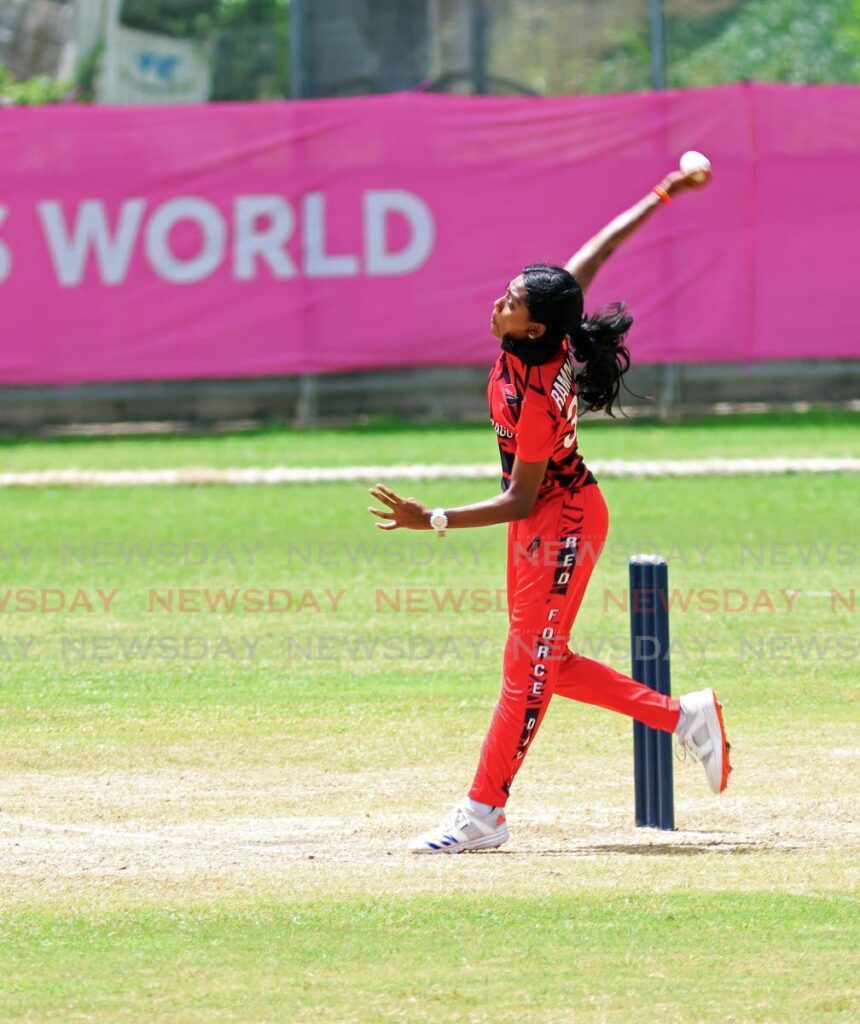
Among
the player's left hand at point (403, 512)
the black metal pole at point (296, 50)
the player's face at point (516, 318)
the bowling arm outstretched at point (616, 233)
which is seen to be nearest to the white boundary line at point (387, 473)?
the black metal pole at point (296, 50)

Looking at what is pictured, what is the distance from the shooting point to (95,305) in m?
20.1

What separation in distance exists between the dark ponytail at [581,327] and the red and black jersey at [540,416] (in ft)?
0.25

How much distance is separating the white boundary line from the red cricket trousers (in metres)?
10.4

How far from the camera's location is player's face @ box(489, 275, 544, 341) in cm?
615

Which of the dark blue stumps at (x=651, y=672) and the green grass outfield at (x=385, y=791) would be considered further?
the dark blue stumps at (x=651, y=672)

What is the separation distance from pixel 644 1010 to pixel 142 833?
8.45 ft

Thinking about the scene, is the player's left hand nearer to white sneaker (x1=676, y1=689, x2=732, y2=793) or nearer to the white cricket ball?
white sneaker (x1=676, y1=689, x2=732, y2=793)

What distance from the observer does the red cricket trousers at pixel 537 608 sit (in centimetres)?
625

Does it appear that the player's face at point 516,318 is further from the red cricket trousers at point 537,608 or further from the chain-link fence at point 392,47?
the chain-link fence at point 392,47

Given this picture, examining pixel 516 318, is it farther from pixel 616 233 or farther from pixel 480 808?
pixel 480 808

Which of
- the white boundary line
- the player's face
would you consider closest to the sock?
the player's face

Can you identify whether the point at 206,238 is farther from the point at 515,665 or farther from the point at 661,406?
the point at 515,665

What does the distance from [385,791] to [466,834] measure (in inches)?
41.2

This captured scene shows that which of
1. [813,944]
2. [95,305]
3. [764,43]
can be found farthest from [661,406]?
[813,944]
